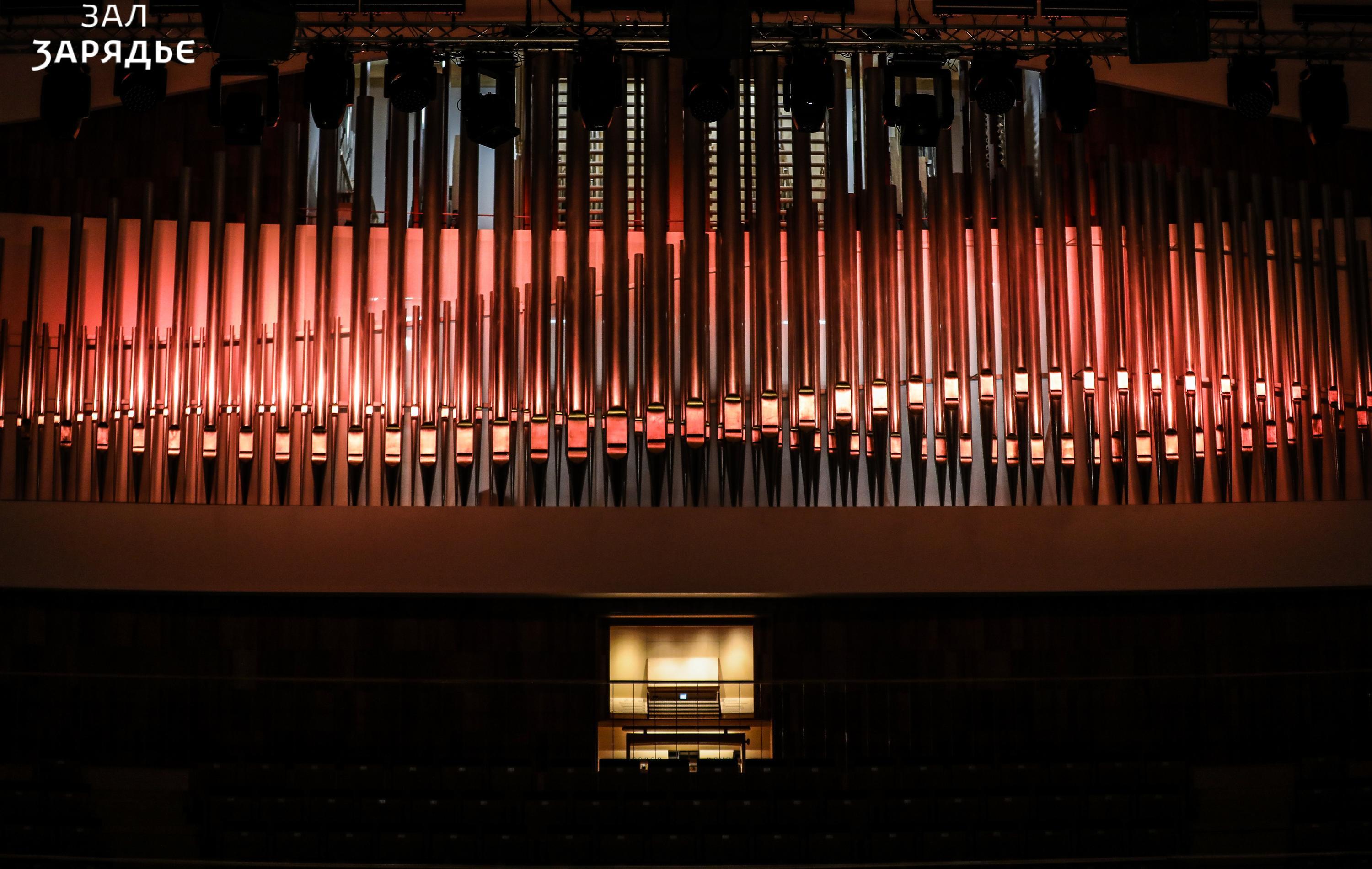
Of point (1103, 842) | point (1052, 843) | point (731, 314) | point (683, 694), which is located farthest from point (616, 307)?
point (1103, 842)

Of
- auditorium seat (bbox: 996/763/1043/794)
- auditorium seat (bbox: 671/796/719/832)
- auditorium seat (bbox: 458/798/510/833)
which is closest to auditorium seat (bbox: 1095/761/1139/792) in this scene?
auditorium seat (bbox: 996/763/1043/794)

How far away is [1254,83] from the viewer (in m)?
7.27

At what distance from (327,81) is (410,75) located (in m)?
0.43

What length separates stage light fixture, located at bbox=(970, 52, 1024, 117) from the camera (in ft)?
23.8

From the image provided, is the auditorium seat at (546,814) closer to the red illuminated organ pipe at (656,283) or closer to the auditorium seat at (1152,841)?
the red illuminated organ pipe at (656,283)

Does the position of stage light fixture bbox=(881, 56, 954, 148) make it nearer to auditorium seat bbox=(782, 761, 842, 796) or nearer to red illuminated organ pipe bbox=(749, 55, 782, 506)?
red illuminated organ pipe bbox=(749, 55, 782, 506)

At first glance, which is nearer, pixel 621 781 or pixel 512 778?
pixel 621 781

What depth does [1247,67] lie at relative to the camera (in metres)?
7.27

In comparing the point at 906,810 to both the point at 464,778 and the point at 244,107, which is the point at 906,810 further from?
the point at 244,107

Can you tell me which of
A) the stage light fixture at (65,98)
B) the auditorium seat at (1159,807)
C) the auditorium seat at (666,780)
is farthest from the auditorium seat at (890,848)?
the stage light fixture at (65,98)

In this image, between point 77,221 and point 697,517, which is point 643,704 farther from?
point 77,221

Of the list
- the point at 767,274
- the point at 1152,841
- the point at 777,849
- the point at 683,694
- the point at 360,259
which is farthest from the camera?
the point at 683,694

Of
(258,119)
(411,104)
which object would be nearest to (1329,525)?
(411,104)

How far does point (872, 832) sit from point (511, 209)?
400 cm
